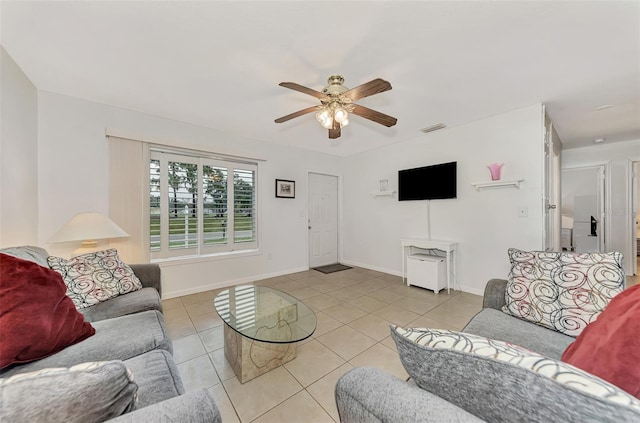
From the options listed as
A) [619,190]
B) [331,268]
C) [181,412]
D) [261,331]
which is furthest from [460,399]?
[619,190]

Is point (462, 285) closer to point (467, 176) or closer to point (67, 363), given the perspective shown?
point (467, 176)

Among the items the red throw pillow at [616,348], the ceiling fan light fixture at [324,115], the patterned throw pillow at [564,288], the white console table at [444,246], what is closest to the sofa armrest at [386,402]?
the red throw pillow at [616,348]

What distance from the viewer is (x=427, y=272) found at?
11.0 ft

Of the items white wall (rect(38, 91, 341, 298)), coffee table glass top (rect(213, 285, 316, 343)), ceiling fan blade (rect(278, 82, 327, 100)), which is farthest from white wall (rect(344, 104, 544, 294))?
coffee table glass top (rect(213, 285, 316, 343))

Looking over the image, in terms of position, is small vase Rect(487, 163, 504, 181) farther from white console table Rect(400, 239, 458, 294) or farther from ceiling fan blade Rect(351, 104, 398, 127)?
ceiling fan blade Rect(351, 104, 398, 127)

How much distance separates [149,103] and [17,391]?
3.01m

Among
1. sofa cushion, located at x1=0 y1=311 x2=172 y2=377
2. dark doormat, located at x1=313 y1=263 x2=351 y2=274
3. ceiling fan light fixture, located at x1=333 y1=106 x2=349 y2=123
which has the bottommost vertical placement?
dark doormat, located at x1=313 y1=263 x2=351 y2=274

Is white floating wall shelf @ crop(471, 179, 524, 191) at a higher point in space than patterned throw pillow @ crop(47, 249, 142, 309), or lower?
higher

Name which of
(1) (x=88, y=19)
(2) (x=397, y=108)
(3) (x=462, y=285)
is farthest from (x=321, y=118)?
(3) (x=462, y=285)

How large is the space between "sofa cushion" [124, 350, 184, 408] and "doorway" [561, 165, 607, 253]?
6.44m

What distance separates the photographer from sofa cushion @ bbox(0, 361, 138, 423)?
0.46 metres

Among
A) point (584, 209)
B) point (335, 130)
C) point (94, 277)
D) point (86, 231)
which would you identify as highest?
point (335, 130)

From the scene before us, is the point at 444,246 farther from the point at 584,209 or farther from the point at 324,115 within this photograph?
the point at 584,209

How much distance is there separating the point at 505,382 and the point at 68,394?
3.09 ft
